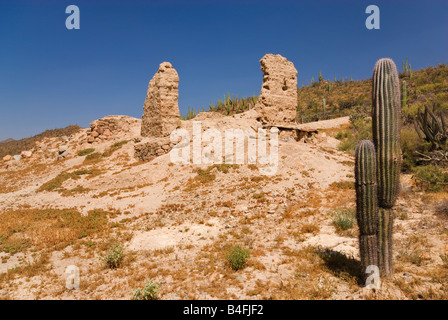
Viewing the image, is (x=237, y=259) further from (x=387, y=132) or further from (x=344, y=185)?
(x=344, y=185)

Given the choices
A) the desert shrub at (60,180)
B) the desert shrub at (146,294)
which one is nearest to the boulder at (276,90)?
the desert shrub at (60,180)

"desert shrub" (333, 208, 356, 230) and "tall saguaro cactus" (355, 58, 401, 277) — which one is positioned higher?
"tall saguaro cactus" (355, 58, 401, 277)

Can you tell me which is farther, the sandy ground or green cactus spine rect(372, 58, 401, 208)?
the sandy ground

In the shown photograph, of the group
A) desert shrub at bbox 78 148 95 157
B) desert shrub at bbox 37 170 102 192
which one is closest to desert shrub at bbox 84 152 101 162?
desert shrub at bbox 78 148 95 157

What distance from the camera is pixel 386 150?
4.14 metres

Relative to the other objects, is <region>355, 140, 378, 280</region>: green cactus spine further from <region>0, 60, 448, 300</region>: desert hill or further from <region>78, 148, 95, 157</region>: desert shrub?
<region>78, 148, 95, 157</region>: desert shrub

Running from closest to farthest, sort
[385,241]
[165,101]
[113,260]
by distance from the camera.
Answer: [385,241] < [113,260] < [165,101]

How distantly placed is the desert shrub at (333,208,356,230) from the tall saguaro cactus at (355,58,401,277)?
98.1 inches

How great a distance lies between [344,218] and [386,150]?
11.5ft

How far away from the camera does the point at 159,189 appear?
11.8 m

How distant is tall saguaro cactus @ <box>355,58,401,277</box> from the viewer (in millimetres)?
4066

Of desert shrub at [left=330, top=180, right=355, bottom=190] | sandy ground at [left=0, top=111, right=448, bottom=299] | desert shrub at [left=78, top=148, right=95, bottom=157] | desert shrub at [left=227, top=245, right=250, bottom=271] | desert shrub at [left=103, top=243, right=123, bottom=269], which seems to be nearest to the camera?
sandy ground at [left=0, top=111, right=448, bottom=299]

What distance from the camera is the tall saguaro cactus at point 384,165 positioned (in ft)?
13.3

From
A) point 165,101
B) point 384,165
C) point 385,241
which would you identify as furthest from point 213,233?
point 165,101
